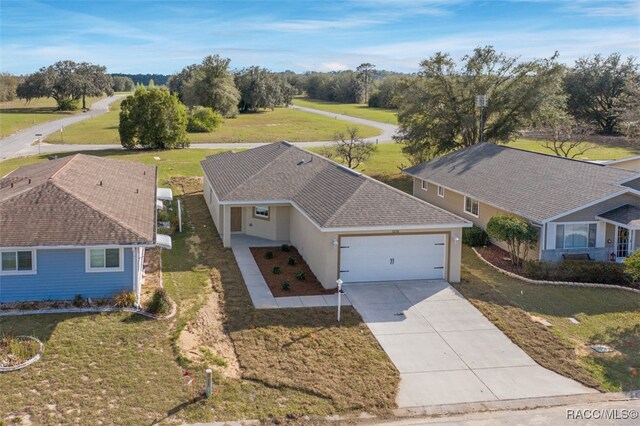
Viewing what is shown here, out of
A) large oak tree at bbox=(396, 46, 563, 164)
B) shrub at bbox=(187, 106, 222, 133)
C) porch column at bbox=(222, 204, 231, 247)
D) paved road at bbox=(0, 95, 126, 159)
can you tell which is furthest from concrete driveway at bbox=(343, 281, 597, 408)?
→ shrub at bbox=(187, 106, 222, 133)

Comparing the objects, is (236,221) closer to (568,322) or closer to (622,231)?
(568,322)

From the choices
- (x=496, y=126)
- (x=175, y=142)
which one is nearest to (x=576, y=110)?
(x=496, y=126)

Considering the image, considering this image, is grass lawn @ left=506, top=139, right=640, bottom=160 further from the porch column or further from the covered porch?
the porch column

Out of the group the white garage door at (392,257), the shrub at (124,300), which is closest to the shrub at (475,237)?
the white garage door at (392,257)

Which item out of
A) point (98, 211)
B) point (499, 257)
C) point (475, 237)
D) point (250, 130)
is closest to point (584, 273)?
point (499, 257)

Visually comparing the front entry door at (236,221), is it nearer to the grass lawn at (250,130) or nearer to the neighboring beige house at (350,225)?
the neighboring beige house at (350,225)

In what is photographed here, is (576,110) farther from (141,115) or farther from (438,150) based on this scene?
(141,115)
